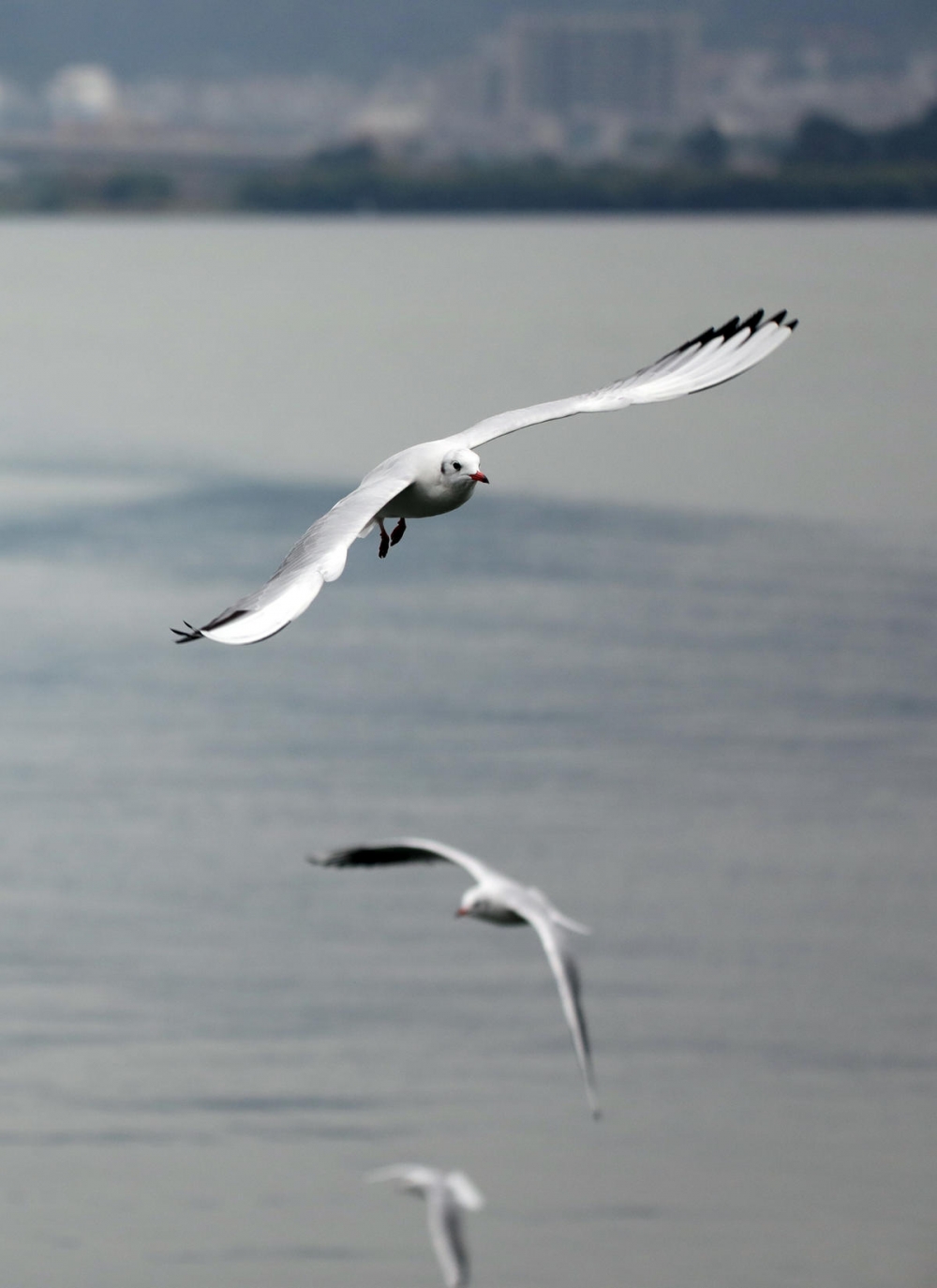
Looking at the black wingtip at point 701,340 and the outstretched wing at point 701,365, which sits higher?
the black wingtip at point 701,340

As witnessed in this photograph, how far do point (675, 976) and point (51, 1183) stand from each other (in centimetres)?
655

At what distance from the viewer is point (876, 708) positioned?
94.4ft

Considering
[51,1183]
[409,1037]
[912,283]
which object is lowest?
[51,1183]

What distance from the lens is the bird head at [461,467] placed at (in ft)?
Result: 12.4

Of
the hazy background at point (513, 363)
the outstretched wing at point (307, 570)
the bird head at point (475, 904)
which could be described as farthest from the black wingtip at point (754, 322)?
the hazy background at point (513, 363)

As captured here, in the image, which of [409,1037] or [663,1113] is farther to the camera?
[663,1113]

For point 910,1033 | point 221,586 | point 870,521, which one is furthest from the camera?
point 870,521

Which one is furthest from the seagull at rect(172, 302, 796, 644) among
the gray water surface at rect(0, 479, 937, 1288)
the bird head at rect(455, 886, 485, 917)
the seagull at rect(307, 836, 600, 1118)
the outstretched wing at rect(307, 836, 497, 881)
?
the gray water surface at rect(0, 479, 937, 1288)

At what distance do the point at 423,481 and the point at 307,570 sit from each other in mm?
370

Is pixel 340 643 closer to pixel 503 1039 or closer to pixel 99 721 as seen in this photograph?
pixel 99 721

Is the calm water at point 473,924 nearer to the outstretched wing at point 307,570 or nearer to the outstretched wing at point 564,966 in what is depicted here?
the outstretched wing at point 564,966

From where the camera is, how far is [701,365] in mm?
4645

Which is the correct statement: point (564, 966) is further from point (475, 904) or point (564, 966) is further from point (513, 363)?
point (513, 363)

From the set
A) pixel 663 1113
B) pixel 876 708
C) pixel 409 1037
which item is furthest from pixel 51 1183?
pixel 876 708
